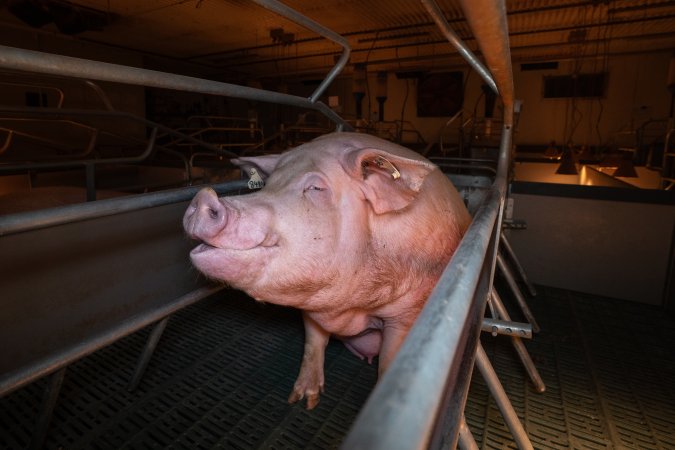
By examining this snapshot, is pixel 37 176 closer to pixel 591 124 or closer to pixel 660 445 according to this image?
pixel 660 445

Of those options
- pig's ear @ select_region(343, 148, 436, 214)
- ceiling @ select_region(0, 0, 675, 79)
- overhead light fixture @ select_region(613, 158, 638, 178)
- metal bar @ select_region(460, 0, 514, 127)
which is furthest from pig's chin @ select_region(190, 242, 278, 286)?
overhead light fixture @ select_region(613, 158, 638, 178)

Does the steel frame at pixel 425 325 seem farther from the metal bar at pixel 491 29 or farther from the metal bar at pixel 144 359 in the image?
the metal bar at pixel 144 359

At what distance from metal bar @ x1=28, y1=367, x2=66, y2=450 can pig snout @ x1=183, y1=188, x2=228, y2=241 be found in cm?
89

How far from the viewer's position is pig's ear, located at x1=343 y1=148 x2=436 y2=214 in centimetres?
157

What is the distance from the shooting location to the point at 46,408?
1576 millimetres

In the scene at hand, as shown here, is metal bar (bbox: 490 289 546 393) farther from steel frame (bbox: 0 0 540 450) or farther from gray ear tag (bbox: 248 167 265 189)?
gray ear tag (bbox: 248 167 265 189)

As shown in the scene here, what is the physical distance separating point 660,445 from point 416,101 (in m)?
12.7

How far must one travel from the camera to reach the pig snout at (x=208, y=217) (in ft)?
3.97

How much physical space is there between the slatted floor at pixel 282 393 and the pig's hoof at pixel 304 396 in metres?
0.03

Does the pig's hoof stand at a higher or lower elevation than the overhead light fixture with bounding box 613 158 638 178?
lower

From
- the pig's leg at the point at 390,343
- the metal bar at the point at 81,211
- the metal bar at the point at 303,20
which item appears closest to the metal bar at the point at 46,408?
the metal bar at the point at 81,211

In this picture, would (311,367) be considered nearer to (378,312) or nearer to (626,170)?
(378,312)

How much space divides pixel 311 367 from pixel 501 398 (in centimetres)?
99

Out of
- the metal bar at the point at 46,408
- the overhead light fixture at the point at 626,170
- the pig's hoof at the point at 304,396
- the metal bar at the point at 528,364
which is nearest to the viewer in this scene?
the metal bar at the point at 46,408
